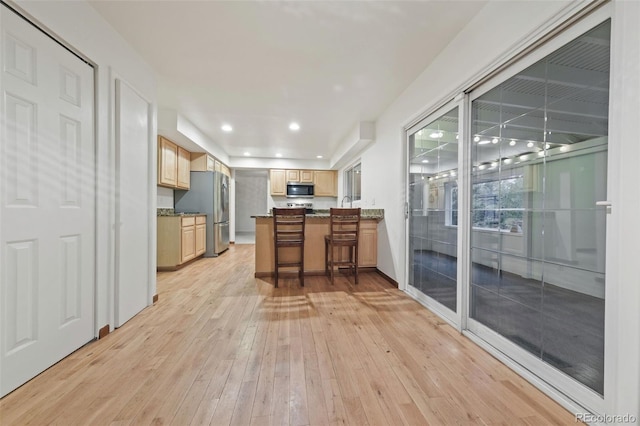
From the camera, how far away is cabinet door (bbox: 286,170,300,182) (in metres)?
7.04

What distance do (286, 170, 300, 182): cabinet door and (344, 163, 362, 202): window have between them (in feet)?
4.51

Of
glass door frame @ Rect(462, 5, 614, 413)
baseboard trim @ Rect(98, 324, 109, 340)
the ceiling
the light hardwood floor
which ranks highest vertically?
the ceiling

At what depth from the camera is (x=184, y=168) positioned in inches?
→ 192

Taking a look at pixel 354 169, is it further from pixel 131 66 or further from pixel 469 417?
pixel 469 417

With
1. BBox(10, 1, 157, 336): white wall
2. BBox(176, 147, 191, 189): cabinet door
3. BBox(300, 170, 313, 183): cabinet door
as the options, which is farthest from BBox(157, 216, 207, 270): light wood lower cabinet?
BBox(300, 170, 313, 183): cabinet door

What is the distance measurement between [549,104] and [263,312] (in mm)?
2626

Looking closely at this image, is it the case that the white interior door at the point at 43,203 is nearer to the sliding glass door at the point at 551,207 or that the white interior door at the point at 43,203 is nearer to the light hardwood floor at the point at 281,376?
the light hardwood floor at the point at 281,376

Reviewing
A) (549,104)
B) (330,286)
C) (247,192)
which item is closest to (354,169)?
(330,286)

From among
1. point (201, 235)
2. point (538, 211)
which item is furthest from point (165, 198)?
point (538, 211)

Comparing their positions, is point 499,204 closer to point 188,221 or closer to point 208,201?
point 188,221

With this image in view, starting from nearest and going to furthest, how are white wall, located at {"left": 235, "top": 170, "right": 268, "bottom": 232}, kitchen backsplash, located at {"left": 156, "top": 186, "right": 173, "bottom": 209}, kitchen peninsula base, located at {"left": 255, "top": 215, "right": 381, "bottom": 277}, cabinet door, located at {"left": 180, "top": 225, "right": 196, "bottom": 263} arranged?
kitchen peninsula base, located at {"left": 255, "top": 215, "right": 381, "bottom": 277}, cabinet door, located at {"left": 180, "top": 225, "right": 196, "bottom": 263}, kitchen backsplash, located at {"left": 156, "top": 186, "right": 173, "bottom": 209}, white wall, located at {"left": 235, "top": 170, "right": 268, "bottom": 232}

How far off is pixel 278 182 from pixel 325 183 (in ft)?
4.30

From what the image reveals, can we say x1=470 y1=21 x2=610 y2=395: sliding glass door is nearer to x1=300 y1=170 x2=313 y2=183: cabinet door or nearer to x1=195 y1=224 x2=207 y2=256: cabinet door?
x1=195 y1=224 x2=207 y2=256: cabinet door

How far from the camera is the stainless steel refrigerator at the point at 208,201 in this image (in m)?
5.10
